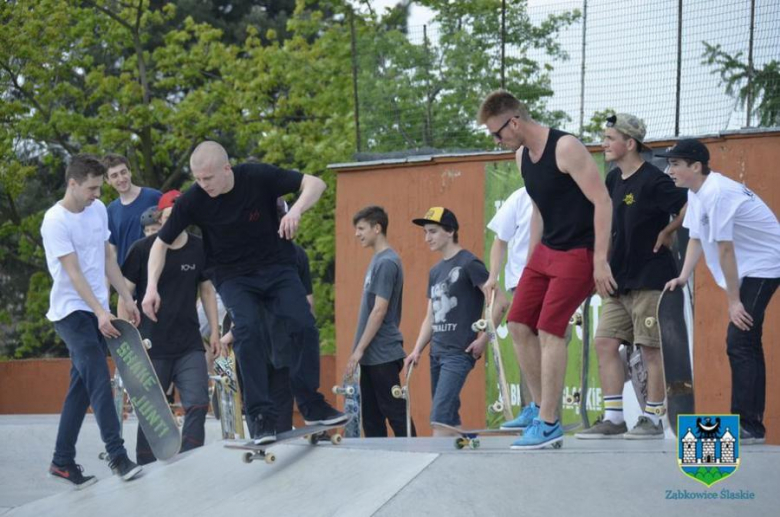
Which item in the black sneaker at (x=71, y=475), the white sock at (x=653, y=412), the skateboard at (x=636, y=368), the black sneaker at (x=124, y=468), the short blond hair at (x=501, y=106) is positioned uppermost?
the short blond hair at (x=501, y=106)

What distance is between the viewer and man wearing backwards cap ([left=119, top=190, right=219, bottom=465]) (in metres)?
8.54

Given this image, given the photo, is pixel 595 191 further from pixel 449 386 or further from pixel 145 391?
pixel 145 391

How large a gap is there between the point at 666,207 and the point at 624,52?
4.60 metres

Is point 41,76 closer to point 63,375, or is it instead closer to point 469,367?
point 63,375

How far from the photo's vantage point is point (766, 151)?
10.2m

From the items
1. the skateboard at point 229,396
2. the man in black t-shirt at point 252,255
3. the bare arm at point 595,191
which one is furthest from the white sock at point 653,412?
the skateboard at point 229,396

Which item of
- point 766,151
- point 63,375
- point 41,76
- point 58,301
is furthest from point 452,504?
point 41,76

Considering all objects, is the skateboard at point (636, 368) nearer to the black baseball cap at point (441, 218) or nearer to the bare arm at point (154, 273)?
the black baseball cap at point (441, 218)

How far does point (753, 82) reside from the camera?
10.6 meters

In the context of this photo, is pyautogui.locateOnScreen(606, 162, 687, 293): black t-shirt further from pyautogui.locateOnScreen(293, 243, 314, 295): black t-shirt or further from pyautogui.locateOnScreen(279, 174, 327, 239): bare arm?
pyautogui.locateOnScreen(293, 243, 314, 295): black t-shirt

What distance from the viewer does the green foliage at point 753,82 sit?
1048cm

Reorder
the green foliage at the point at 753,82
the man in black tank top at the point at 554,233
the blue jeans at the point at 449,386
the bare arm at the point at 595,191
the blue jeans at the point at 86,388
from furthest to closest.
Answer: the green foliage at the point at 753,82 < the blue jeans at the point at 449,386 < the blue jeans at the point at 86,388 < the man in black tank top at the point at 554,233 < the bare arm at the point at 595,191

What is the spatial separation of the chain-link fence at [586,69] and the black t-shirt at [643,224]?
3.80 meters

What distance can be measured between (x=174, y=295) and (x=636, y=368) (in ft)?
11.1
